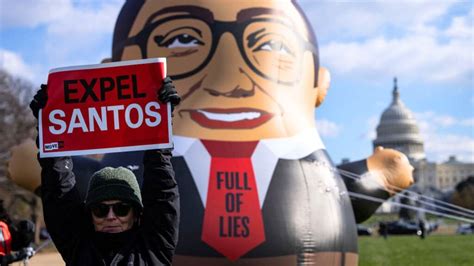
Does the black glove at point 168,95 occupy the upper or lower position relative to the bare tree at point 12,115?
lower

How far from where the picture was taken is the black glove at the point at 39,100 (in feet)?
10.0

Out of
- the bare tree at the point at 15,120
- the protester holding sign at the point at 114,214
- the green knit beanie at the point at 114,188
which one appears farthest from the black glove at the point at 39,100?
the bare tree at the point at 15,120

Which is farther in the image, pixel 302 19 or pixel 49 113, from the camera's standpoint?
pixel 302 19

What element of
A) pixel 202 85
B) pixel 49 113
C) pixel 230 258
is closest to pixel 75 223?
pixel 49 113

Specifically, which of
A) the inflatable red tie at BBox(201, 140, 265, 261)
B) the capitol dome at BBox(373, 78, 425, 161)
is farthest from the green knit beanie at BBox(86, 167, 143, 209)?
the capitol dome at BBox(373, 78, 425, 161)

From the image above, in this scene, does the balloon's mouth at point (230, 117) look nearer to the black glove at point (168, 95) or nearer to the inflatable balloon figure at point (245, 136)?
the inflatable balloon figure at point (245, 136)

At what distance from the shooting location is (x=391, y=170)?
7875 mm

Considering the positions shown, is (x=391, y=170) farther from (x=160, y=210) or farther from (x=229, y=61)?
(x=160, y=210)

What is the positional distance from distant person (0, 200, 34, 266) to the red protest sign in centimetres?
341

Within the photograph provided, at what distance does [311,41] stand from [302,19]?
0.23 m

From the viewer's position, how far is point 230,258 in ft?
19.7

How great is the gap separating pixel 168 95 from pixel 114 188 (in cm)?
47

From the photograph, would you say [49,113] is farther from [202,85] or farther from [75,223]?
[202,85]

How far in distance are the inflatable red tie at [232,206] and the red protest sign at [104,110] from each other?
289 cm
